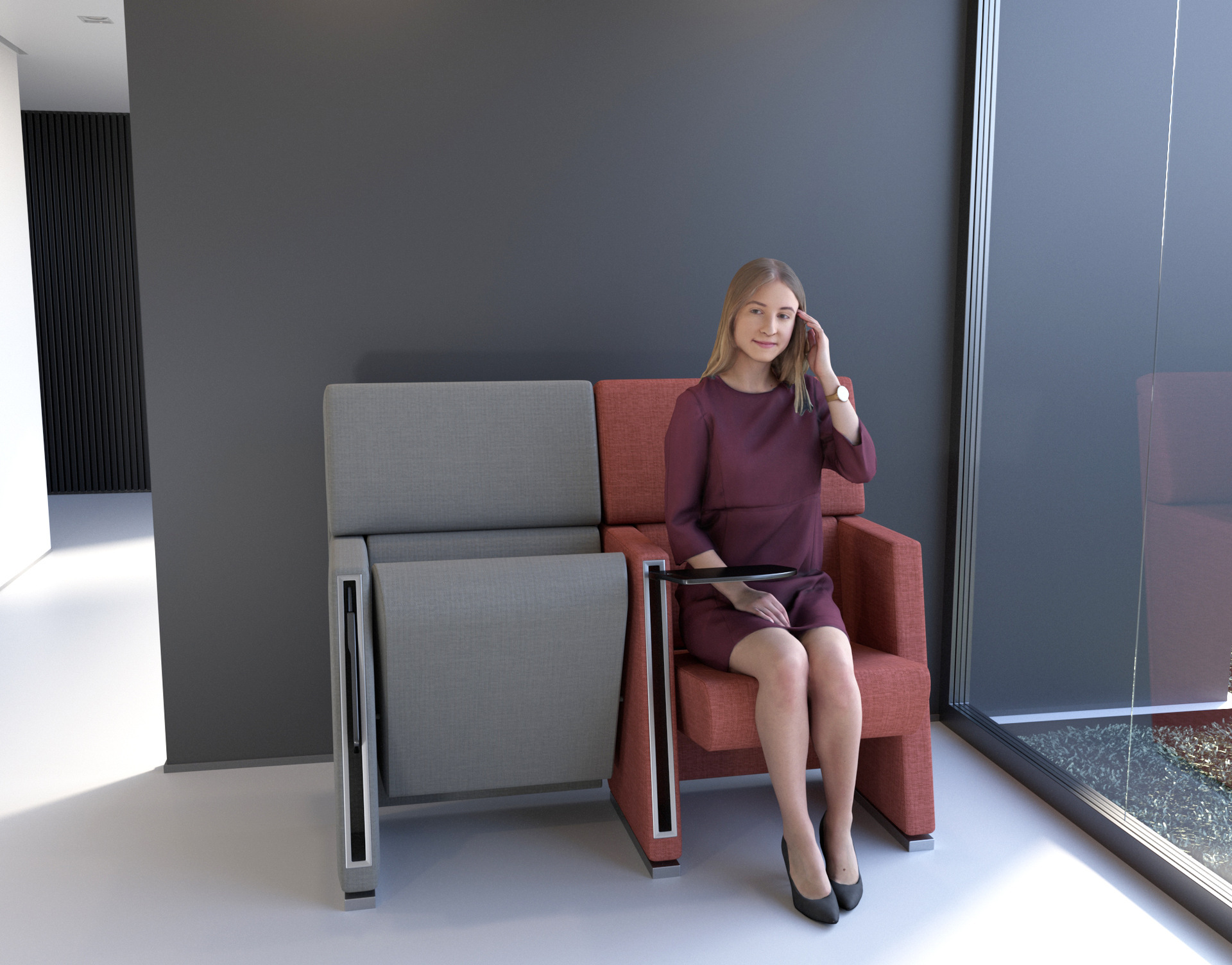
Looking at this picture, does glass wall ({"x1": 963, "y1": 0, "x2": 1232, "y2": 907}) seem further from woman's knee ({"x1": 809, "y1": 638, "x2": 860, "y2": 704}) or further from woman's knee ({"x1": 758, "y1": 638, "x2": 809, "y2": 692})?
woman's knee ({"x1": 758, "y1": 638, "x2": 809, "y2": 692})

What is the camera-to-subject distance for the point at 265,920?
87.4 inches

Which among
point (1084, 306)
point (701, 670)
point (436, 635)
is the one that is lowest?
point (701, 670)

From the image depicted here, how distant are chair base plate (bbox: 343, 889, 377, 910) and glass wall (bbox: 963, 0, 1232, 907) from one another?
6.13ft

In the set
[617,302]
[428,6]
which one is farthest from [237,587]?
[428,6]

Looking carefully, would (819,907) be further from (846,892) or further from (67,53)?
(67,53)

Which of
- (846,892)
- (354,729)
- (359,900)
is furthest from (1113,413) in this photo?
(359,900)

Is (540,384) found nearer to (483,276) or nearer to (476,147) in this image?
(483,276)

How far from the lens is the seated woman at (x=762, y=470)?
2432mm

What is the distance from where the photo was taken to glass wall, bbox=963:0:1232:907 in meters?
2.14

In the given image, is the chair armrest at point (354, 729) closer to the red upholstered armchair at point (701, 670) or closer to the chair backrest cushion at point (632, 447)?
the red upholstered armchair at point (701, 670)

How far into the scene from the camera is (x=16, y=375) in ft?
19.7

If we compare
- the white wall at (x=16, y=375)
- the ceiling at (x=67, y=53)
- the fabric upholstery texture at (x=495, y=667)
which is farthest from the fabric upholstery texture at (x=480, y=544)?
the white wall at (x=16, y=375)

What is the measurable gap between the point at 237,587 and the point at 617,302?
1.48 m

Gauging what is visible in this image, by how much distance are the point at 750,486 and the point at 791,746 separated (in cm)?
66
